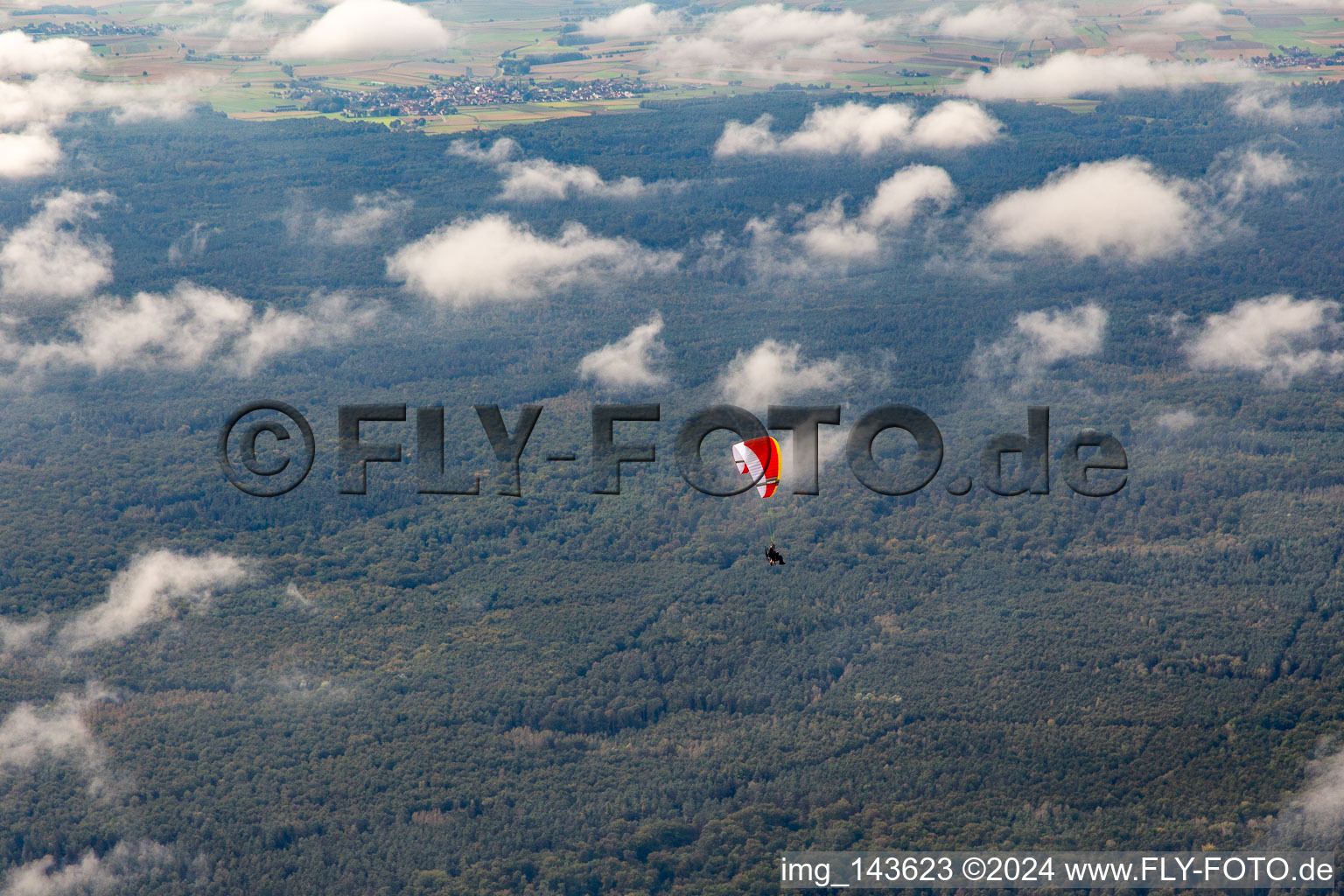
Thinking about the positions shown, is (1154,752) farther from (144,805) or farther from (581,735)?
(144,805)

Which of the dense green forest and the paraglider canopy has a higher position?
the paraglider canopy

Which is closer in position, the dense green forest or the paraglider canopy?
the paraglider canopy

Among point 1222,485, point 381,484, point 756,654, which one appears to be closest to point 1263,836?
point 756,654

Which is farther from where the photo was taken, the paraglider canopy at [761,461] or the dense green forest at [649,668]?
the dense green forest at [649,668]

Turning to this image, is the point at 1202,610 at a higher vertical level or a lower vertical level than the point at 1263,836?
higher

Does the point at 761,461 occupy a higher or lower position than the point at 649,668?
higher

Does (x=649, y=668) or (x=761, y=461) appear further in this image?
(x=649, y=668)

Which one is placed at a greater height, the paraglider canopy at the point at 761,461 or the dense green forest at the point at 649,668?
the paraglider canopy at the point at 761,461

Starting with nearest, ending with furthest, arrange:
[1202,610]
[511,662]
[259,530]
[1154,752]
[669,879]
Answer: [669,879] → [1154,752] → [511,662] → [1202,610] → [259,530]
